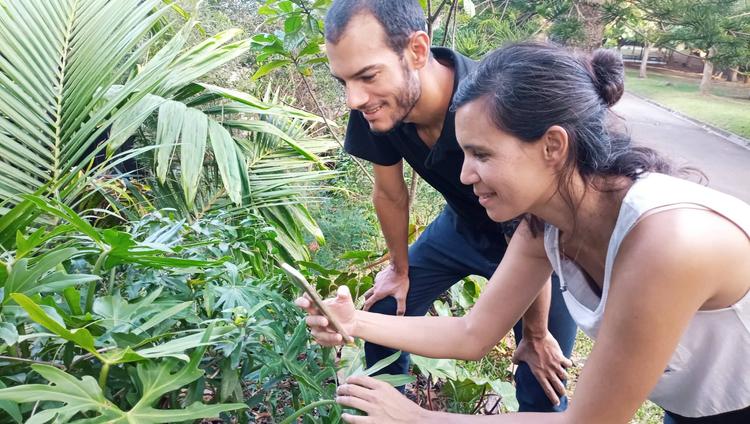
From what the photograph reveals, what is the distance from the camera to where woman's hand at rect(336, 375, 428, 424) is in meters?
1.14

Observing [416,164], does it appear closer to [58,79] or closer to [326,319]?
[326,319]

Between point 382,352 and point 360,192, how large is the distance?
247 centimetres

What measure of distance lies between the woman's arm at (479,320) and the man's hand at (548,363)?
0.33 meters

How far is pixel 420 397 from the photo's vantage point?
2195mm

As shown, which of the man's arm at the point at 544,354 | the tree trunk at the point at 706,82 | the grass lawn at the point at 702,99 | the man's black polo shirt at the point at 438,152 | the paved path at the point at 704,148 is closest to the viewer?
the man's black polo shirt at the point at 438,152

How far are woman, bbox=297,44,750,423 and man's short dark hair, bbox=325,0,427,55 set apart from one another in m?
0.42

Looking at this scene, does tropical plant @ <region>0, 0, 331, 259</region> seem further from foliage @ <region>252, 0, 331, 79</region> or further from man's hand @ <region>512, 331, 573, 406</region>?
man's hand @ <region>512, 331, 573, 406</region>

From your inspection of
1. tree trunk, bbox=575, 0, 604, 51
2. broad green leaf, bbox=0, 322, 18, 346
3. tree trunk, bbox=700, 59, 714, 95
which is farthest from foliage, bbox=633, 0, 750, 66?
tree trunk, bbox=700, 59, 714, 95

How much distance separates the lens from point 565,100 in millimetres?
1055

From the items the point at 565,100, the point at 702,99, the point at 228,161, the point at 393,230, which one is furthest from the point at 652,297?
the point at 702,99

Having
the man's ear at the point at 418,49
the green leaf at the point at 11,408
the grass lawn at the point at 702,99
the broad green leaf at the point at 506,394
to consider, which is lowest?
the grass lawn at the point at 702,99

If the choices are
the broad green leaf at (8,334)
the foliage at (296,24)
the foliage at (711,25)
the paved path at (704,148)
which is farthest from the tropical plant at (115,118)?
the foliage at (711,25)

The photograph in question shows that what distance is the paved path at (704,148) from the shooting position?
15.3ft

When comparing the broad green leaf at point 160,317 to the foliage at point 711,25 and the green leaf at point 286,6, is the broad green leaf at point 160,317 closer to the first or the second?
the green leaf at point 286,6
